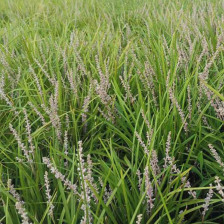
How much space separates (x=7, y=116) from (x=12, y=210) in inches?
28.2

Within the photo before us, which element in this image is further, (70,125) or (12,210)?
(70,125)

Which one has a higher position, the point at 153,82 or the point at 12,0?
the point at 12,0

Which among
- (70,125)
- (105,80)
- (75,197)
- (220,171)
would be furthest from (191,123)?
(75,197)

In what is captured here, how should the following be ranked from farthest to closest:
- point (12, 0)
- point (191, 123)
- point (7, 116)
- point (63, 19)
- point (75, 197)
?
point (12, 0) < point (63, 19) < point (7, 116) < point (191, 123) < point (75, 197)

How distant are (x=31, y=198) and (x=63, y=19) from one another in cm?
271

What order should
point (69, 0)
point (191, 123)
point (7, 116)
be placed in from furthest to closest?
point (69, 0)
point (7, 116)
point (191, 123)

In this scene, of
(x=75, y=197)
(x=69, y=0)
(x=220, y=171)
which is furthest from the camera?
(x=69, y=0)

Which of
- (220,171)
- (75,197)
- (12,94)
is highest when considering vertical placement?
(12,94)

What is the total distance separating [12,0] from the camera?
4809 millimetres

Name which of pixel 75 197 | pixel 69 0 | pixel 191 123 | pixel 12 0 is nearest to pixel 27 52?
pixel 191 123

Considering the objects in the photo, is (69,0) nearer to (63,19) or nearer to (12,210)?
(63,19)

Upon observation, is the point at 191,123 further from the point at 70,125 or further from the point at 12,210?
the point at 12,210

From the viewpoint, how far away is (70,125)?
1490mm

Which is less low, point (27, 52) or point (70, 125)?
point (27, 52)
